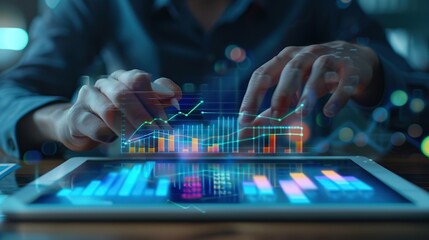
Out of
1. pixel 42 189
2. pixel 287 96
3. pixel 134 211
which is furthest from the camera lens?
pixel 287 96

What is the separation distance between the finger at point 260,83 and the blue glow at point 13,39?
422 millimetres

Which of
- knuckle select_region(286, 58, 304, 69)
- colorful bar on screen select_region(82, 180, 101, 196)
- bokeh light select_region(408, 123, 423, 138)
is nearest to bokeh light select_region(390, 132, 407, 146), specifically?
bokeh light select_region(408, 123, 423, 138)

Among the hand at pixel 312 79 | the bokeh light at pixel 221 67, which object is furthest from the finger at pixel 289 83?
the bokeh light at pixel 221 67

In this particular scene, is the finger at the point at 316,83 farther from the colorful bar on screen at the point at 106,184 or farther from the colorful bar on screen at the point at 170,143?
the colorful bar on screen at the point at 106,184

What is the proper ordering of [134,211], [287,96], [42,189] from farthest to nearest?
1. [287,96]
2. [42,189]
3. [134,211]

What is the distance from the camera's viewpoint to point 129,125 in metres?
0.94

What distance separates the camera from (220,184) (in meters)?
0.75

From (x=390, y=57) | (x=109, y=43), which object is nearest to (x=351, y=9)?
(x=390, y=57)

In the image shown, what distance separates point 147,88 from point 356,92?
0.39m

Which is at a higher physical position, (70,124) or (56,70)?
(56,70)

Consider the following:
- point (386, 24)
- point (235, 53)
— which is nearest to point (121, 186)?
point (235, 53)

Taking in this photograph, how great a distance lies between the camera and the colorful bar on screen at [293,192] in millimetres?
635

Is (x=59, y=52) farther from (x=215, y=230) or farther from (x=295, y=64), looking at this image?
(x=215, y=230)

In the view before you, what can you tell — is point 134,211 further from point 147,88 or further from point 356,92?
point 356,92
